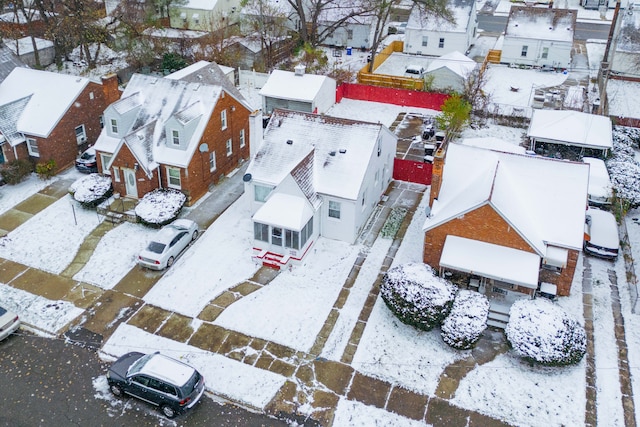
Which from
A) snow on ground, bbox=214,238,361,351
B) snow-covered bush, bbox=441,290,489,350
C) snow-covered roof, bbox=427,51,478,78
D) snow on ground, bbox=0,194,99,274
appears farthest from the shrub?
snow-covered roof, bbox=427,51,478,78

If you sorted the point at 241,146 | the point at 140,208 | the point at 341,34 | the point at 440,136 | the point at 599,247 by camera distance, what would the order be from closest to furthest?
the point at 599,247
the point at 140,208
the point at 241,146
the point at 440,136
the point at 341,34

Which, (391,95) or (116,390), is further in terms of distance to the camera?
(391,95)

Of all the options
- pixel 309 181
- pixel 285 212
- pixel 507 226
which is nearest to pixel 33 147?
pixel 285 212

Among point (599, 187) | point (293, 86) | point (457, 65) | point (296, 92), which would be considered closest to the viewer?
point (599, 187)

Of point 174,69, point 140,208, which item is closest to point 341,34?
point 174,69

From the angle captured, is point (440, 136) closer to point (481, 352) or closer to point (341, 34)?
point (481, 352)

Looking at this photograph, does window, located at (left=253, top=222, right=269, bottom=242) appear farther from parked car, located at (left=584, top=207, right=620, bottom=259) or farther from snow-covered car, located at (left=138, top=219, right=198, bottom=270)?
parked car, located at (left=584, top=207, right=620, bottom=259)

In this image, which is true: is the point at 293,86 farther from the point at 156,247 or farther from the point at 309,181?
the point at 156,247
